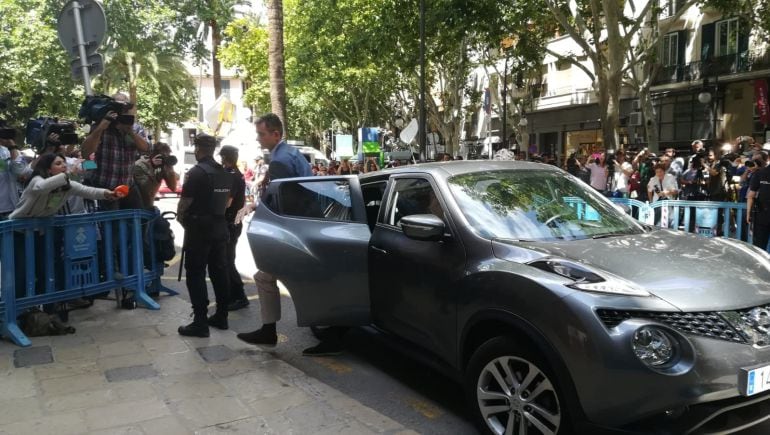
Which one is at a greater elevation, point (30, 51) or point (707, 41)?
point (707, 41)

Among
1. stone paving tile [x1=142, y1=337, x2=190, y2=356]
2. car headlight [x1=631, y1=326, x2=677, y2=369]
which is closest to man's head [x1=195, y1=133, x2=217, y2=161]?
stone paving tile [x1=142, y1=337, x2=190, y2=356]

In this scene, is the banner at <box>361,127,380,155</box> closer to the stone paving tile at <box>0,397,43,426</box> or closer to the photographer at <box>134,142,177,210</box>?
the photographer at <box>134,142,177,210</box>

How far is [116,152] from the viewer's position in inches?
250

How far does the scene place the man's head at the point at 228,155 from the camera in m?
6.26

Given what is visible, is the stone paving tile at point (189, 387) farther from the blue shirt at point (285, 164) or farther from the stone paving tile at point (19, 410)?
the blue shirt at point (285, 164)

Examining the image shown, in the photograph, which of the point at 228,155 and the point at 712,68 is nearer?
the point at 228,155

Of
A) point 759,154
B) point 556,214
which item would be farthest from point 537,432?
point 759,154

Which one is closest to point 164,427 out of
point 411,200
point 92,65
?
point 411,200

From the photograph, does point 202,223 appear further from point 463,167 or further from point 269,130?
point 463,167

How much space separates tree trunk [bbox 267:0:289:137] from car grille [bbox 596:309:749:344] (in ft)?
37.0

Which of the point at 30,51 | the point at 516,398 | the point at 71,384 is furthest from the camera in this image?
the point at 30,51

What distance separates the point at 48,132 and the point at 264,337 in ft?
9.75

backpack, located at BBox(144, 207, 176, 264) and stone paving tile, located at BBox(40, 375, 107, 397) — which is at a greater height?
backpack, located at BBox(144, 207, 176, 264)

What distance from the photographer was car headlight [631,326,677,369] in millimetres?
2713
